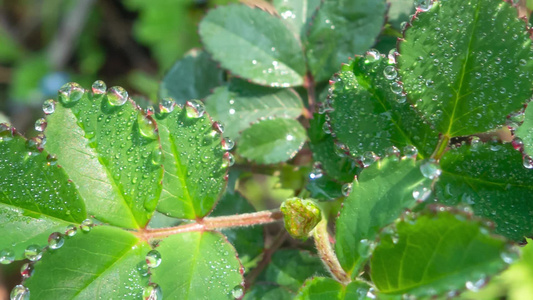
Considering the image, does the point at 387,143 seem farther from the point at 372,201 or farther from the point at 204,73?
the point at 204,73

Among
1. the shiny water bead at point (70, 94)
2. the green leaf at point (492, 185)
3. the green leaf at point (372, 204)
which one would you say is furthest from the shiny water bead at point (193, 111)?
the green leaf at point (492, 185)

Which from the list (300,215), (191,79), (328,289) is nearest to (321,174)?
(300,215)

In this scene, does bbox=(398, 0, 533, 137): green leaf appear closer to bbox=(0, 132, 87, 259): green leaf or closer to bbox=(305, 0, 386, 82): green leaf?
bbox=(305, 0, 386, 82): green leaf

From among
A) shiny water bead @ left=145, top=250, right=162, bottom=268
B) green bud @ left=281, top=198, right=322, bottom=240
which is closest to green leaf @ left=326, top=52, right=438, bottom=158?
green bud @ left=281, top=198, right=322, bottom=240

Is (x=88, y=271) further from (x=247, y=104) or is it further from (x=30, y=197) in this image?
(x=247, y=104)

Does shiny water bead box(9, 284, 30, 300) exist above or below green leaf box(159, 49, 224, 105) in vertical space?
below

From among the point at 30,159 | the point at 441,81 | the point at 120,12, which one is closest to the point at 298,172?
the point at 441,81

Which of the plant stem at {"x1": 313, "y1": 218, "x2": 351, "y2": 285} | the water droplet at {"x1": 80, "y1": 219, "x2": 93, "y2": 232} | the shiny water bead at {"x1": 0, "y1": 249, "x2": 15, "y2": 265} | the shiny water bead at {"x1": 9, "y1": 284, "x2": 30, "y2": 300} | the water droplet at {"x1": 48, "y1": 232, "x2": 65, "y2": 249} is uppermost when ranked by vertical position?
the plant stem at {"x1": 313, "y1": 218, "x2": 351, "y2": 285}
